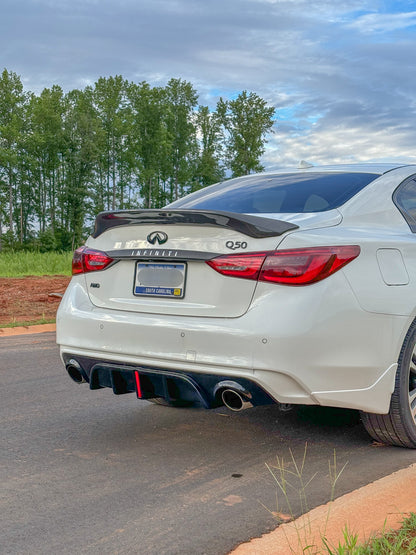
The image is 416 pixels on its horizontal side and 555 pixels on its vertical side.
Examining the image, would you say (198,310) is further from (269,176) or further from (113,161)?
(113,161)

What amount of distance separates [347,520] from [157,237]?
6.02 ft

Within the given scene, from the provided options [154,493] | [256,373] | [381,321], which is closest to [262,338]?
[256,373]

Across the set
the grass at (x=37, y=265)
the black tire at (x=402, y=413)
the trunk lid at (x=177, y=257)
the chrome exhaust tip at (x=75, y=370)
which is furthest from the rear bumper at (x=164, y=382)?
the grass at (x=37, y=265)

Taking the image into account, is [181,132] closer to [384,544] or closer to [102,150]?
[102,150]

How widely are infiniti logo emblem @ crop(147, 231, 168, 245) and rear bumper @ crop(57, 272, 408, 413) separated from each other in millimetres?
423

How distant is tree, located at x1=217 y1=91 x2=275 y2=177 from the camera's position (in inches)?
3327

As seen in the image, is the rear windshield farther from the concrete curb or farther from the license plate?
the concrete curb

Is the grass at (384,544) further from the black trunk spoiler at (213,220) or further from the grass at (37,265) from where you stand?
the grass at (37,265)

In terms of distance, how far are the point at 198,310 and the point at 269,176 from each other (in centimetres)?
167

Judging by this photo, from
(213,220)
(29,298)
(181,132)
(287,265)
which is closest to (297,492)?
(287,265)

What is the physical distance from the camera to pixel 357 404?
12.6ft

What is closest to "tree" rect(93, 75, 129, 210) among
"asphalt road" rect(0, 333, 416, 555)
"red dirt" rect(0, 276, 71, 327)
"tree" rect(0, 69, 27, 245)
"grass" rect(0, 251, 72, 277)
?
"tree" rect(0, 69, 27, 245)

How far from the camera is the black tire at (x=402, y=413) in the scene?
159 inches

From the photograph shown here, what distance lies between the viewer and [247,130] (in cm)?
8544
